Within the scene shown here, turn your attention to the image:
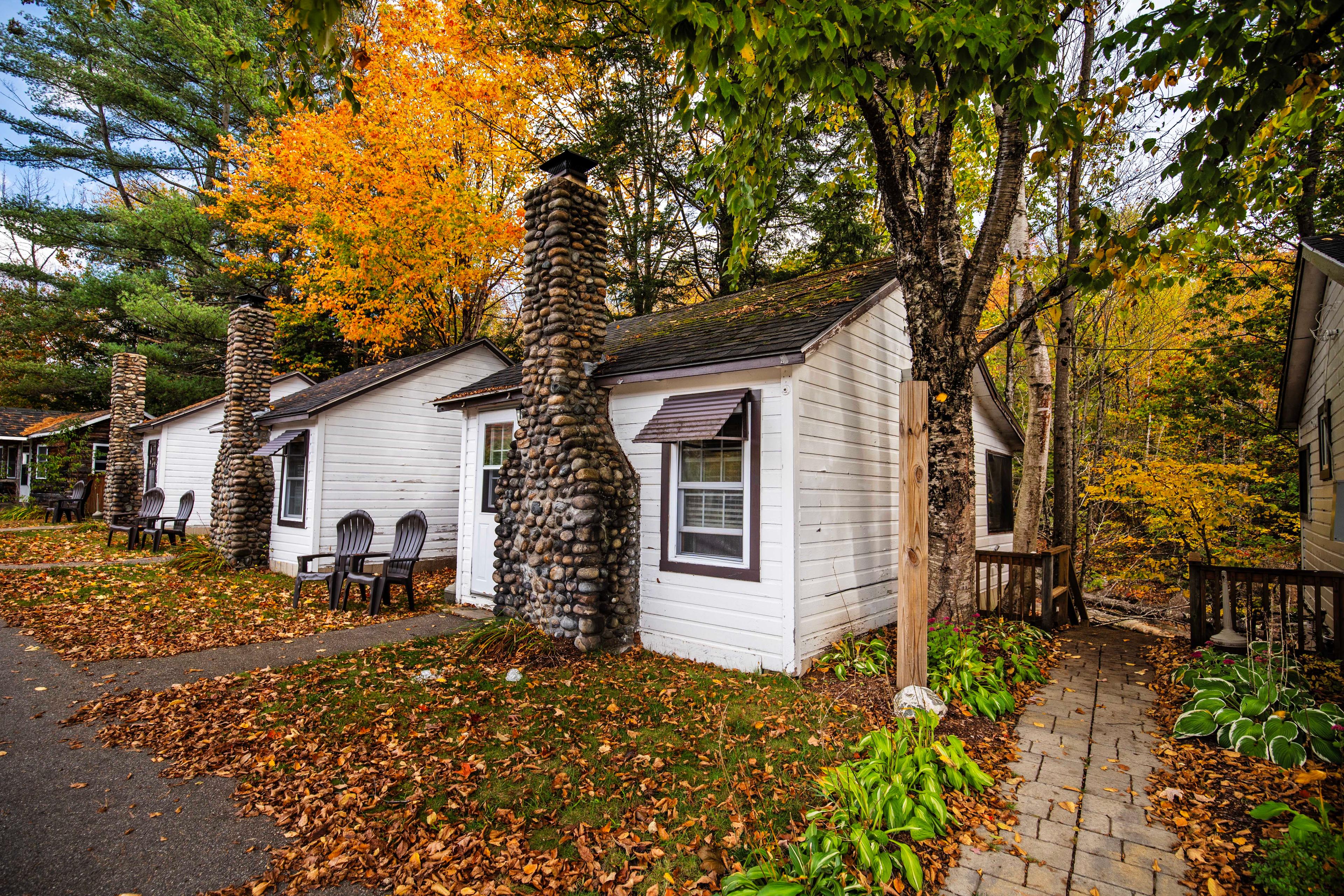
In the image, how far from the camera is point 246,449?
12320 mm

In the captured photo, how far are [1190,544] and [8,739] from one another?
49.6 feet

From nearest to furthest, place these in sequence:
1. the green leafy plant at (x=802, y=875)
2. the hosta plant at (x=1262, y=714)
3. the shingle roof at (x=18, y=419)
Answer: the green leafy plant at (x=802, y=875) → the hosta plant at (x=1262, y=714) → the shingle roof at (x=18, y=419)

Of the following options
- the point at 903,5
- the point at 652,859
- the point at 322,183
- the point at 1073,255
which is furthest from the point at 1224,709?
the point at 322,183

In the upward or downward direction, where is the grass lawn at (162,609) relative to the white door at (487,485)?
downward

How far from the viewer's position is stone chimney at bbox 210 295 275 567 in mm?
12133

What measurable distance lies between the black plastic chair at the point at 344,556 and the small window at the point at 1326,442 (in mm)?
12311

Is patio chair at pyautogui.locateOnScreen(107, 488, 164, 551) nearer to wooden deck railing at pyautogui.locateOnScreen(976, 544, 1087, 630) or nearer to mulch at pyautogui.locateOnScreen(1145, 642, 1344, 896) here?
wooden deck railing at pyautogui.locateOnScreen(976, 544, 1087, 630)

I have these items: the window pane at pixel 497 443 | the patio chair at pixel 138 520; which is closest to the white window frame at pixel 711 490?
the window pane at pixel 497 443

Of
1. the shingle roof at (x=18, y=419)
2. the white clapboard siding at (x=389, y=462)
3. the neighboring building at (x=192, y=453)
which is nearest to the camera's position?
the white clapboard siding at (x=389, y=462)

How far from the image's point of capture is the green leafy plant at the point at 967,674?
15.7 feet

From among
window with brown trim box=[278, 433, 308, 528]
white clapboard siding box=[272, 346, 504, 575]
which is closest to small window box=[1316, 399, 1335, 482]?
white clapboard siding box=[272, 346, 504, 575]

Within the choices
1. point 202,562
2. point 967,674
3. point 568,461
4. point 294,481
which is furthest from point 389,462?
point 967,674

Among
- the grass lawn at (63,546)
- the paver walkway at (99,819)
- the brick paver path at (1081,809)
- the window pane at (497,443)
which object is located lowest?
the paver walkway at (99,819)

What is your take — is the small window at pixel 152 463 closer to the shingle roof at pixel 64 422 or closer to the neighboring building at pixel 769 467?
the shingle roof at pixel 64 422
